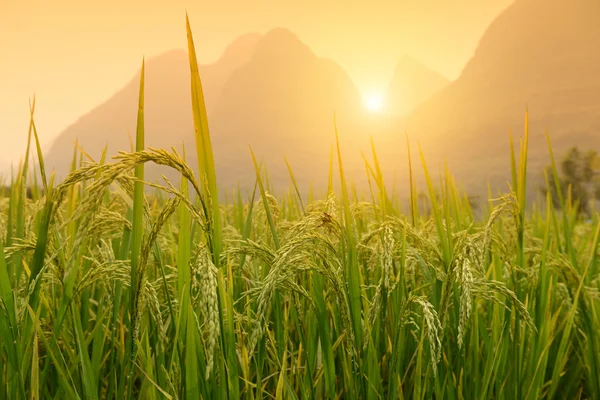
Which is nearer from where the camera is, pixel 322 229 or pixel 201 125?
pixel 201 125

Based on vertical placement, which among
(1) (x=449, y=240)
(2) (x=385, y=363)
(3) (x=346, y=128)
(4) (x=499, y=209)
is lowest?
(2) (x=385, y=363)

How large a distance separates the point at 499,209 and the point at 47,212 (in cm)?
141

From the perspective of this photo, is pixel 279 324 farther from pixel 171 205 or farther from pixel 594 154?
pixel 594 154

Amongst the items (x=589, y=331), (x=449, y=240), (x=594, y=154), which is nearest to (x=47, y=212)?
A: (x=449, y=240)

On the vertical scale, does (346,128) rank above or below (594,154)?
above

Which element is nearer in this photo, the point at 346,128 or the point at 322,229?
the point at 322,229

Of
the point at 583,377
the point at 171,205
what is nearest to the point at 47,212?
the point at 171,205

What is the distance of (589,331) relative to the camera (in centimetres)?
198

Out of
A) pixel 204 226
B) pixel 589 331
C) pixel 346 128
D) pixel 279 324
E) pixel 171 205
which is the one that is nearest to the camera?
pixel 204 226

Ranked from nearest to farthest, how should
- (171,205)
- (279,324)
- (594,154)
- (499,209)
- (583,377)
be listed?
1. (171,205)
2. (499,209)
3. (279,324)
4. (583,377)
5. (594,154)

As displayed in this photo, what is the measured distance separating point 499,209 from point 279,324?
0.94 m

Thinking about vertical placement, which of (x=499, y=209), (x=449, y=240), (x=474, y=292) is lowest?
(x=474, y=292)

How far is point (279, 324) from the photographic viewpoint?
169 centimetres

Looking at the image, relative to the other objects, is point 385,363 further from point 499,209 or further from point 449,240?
point 499,209
